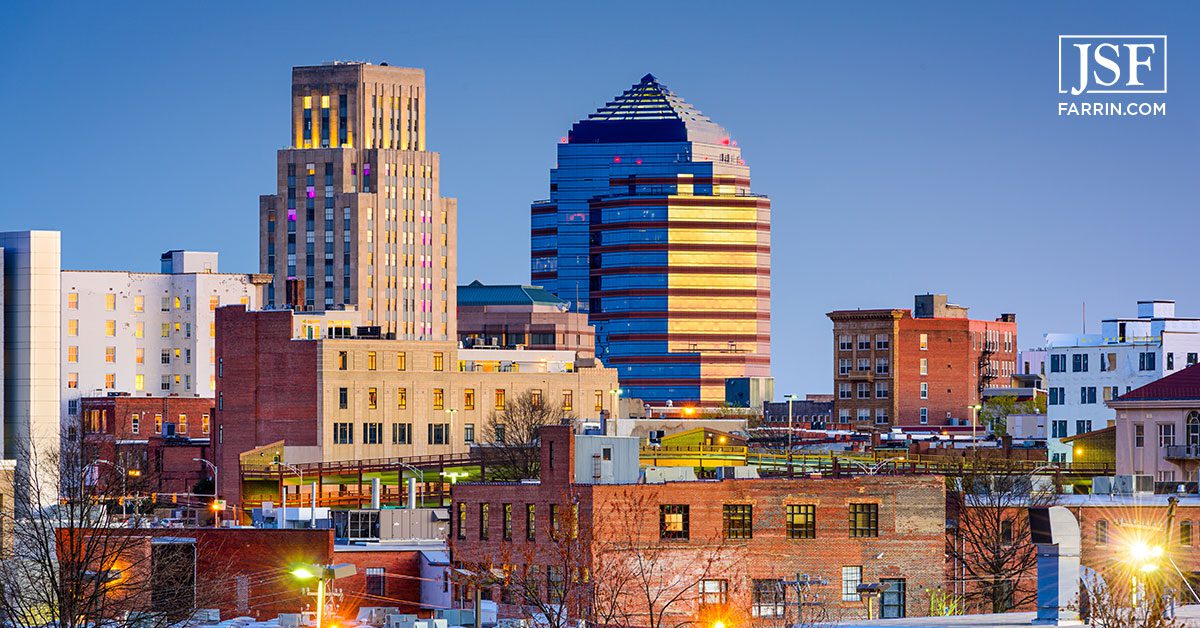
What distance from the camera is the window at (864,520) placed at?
397 feet

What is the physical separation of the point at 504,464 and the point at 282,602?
6286cm

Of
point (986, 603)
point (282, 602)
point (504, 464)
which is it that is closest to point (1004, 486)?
point (986, 603)

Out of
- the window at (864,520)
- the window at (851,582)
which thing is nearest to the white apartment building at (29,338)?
the window at (864,520)

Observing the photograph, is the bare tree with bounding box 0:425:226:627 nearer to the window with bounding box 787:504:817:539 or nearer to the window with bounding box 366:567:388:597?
the window with bounding box 366:567:388:597

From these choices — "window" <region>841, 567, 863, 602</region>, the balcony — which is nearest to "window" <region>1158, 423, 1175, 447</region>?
the balcony

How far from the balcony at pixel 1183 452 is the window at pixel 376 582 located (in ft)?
221

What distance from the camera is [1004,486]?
138375mm

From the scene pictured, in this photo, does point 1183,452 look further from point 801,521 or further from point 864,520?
point 801,521

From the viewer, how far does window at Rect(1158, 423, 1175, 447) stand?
174 m

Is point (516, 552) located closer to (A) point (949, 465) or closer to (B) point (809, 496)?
(B) point (809, 496)

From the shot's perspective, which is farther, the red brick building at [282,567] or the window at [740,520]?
the red brick building at [282,567]

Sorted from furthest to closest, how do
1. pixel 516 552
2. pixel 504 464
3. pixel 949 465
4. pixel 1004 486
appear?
pixel 504 464
pixel 949 465
pixel 1004 486
pixel 516 552

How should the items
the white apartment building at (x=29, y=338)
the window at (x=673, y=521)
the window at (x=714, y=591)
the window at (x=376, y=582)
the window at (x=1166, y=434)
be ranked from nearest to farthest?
1. the window at (x=714, y=591)
2. the window at (x=673, y=521)
3. the window at (x=376, y=582)
4. the white apartment building at (x=29, y=338)
5. the window at (x=1166, y=434)

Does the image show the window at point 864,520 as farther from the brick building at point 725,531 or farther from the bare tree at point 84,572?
the bare tree at point 84,572
